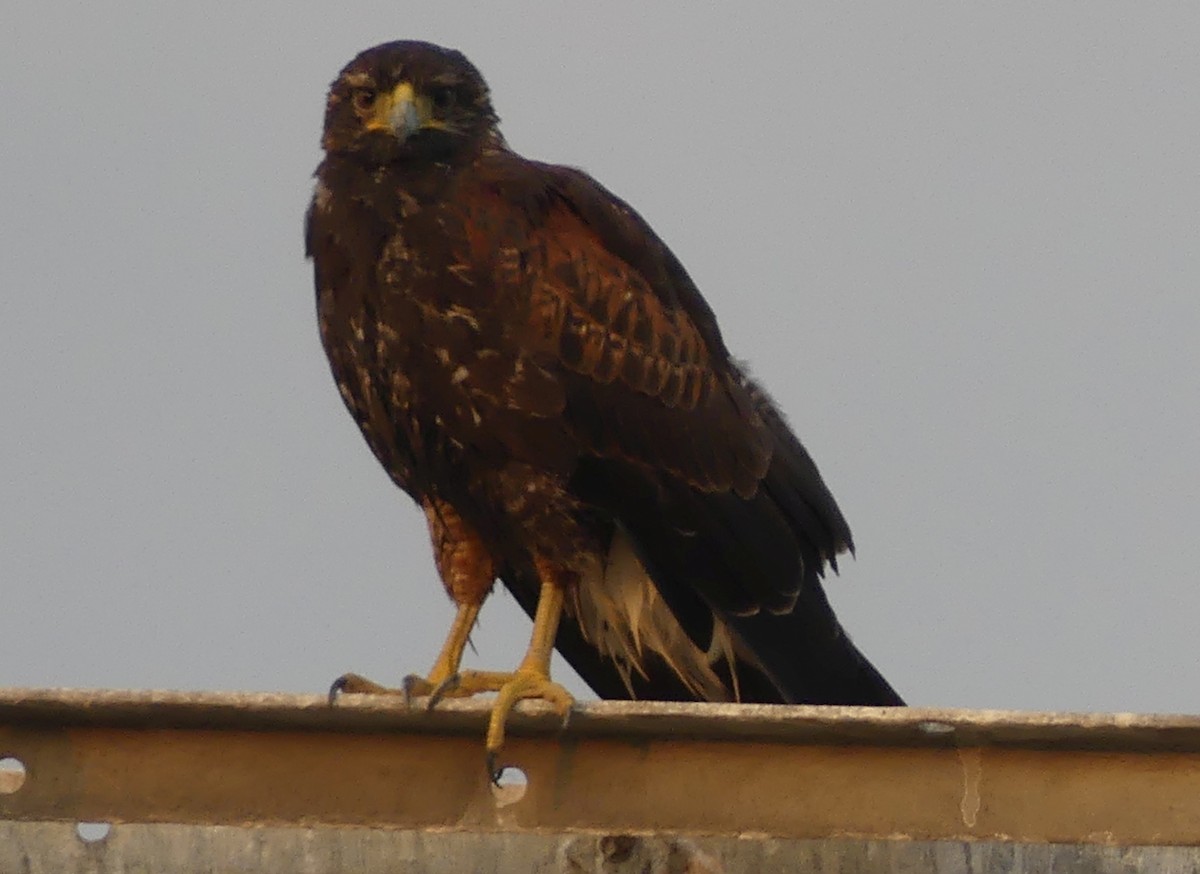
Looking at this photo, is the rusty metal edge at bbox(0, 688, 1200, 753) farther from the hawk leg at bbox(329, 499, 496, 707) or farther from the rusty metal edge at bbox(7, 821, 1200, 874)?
the hawk leg at bbox(329, 499, 496, 707)

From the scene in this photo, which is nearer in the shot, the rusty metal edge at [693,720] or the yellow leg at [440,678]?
the rusty metal edge at [693,720]

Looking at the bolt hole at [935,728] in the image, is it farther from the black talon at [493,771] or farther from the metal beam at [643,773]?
the black talon at [493,771]

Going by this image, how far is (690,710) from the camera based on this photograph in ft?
14.5

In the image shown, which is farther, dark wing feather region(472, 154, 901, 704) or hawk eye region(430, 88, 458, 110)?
hawk eye region(430, 88, 458, 110)

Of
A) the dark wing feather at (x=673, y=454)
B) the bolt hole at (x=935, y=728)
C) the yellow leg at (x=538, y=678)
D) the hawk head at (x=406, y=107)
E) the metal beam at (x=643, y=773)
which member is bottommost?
the metal beam at (x=643, y=773)

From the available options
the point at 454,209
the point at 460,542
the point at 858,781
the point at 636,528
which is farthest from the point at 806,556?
the point at 858,781

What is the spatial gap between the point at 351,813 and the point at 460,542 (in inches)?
93.9

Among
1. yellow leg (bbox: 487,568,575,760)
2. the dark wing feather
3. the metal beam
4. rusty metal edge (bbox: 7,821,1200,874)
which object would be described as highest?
the dark wing feather

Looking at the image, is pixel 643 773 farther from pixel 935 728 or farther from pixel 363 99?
pixel 363 99

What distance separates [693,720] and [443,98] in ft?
9.91

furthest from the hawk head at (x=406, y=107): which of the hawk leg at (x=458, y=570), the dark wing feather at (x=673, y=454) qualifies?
the hawk leg at (x=458, y=570)

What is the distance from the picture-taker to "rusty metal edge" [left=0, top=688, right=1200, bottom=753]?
14.1 feet

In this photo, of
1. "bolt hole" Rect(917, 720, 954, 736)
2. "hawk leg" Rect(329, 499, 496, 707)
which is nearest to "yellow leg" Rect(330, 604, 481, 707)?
"hawk leg" Rect(329, 499, 496, 707)

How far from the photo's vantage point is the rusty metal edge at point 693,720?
4293 mm
